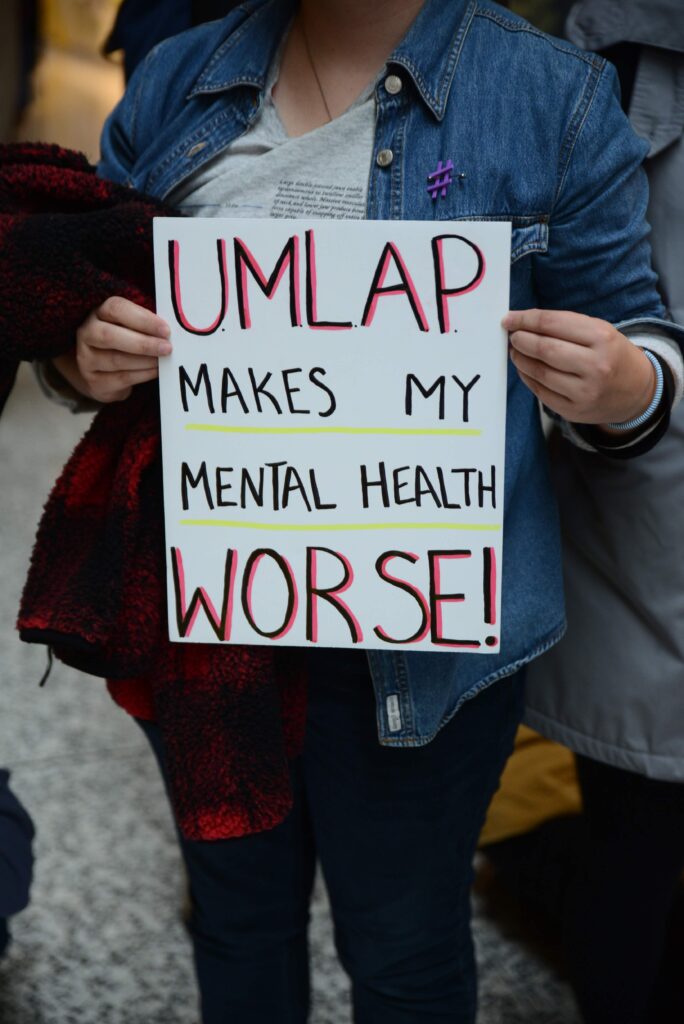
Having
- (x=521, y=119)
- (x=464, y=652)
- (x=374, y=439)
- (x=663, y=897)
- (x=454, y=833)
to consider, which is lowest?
(x=663, y=897)

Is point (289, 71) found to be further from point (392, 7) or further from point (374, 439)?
point (374, 439)

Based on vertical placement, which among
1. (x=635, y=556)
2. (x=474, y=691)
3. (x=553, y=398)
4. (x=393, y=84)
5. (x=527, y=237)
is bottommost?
(x=474, y=691)

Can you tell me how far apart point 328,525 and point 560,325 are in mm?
225

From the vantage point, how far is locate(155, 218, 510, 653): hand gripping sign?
0.75m

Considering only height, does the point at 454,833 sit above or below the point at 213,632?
below

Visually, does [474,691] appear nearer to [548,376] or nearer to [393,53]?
[548,376]

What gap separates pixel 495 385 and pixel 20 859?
730 mm

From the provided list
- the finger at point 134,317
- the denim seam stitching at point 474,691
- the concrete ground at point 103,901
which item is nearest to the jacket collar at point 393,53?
the finger at point 134,317

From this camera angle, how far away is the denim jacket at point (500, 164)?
2.65 feet

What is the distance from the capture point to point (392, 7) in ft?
2.75

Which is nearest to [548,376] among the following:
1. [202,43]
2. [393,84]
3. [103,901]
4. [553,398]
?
[553,398]

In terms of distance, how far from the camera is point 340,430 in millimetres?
800

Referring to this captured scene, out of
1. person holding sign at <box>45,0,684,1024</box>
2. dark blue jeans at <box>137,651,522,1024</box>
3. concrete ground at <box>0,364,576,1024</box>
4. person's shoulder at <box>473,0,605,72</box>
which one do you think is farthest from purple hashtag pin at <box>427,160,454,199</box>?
concrete ground at <box>0,364,576,1024</box>

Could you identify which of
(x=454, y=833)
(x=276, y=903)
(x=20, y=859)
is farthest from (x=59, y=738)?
(x=454, y=833)
